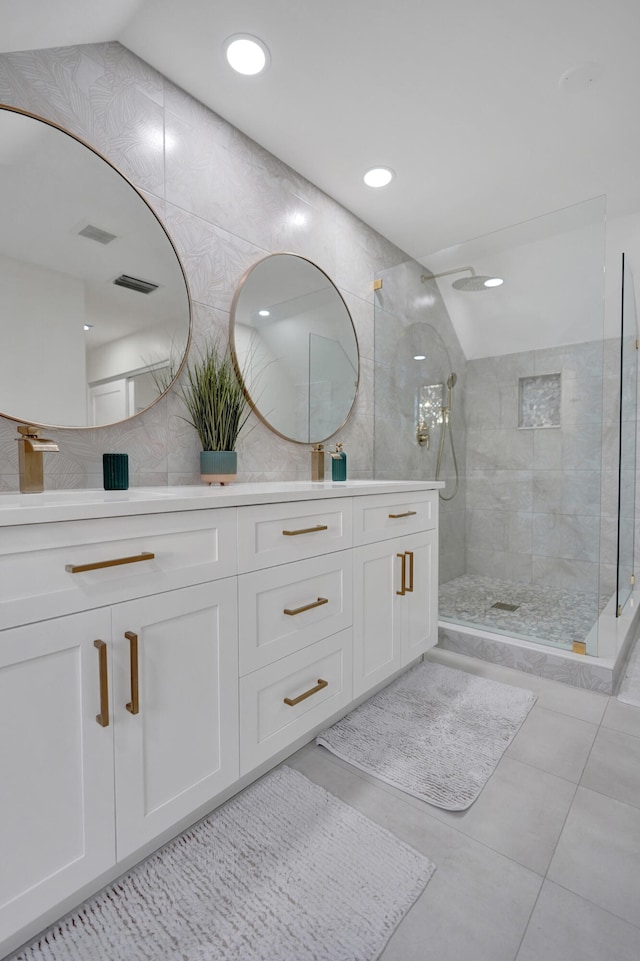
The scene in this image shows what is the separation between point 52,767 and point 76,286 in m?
1.29

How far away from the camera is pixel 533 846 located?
3.76ft

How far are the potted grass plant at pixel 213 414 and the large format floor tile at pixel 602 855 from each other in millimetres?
1436

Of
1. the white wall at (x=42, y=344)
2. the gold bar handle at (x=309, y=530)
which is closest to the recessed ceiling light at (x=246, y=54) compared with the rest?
the white wall at (x=42, y=344)

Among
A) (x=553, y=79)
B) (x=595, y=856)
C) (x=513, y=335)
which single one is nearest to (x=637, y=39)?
(x=553, y=79)

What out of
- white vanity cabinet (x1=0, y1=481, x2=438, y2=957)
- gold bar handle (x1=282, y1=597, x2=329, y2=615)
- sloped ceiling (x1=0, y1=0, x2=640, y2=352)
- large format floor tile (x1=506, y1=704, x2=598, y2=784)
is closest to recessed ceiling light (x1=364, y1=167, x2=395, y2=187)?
sloped ceiling (x1=0, y1=0, x2=640, y2=352)

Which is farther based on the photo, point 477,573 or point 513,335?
point 477,573

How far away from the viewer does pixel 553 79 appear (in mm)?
1728

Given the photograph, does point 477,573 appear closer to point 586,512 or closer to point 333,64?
point 586,512

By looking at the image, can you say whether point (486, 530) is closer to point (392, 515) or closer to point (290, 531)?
point (392, 515)

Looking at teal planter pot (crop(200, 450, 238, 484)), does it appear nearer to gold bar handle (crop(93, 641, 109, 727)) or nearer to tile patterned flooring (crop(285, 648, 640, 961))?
gold bar handle (crop(93, 641, 109, 727))

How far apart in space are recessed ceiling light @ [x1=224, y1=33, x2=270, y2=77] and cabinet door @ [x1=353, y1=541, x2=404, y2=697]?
5.86 feet

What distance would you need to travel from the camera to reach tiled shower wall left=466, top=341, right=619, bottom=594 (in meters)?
2.27

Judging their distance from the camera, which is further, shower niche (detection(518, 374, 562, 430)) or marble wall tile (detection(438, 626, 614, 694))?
shower niche (detection(518, 374, 562, 430))

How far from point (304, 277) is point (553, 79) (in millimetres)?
1218
